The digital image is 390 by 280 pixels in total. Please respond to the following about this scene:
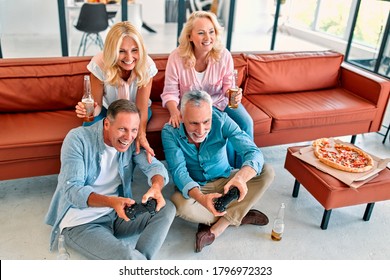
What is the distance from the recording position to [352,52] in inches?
227

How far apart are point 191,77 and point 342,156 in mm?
1112

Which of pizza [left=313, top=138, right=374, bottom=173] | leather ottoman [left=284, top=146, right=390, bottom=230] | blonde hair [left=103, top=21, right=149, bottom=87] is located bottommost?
leather ottoman [left=284, top=146, right=390, bottom=230]

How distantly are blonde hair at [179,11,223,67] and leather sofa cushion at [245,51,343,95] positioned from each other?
692 mm

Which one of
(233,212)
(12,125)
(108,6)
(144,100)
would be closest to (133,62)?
(144,100)

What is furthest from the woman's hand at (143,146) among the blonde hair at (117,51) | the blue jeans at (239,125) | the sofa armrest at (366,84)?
the sofa armrest at (366,84)

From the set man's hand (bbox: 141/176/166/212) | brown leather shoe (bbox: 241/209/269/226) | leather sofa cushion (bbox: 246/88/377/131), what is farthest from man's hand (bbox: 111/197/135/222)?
leather sofa cushion (bbox: 246/88/377/131)

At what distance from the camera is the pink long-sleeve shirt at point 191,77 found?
251 cm

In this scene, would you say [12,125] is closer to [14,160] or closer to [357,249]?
[14,160]

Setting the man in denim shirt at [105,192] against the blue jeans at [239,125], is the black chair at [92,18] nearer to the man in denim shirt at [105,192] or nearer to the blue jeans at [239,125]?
the blue jeans at [239,125]

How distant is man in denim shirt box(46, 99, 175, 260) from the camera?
5.72ft

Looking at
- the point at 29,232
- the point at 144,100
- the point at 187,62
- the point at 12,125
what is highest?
the point at 187,62

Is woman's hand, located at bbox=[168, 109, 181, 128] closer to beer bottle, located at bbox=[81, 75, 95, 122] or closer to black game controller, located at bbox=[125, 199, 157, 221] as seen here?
beer bottle, located at bbox=[81, 75, 95, 122]

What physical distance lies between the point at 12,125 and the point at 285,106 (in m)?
1.96

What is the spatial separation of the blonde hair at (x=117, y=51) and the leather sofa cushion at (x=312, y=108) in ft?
3.58
